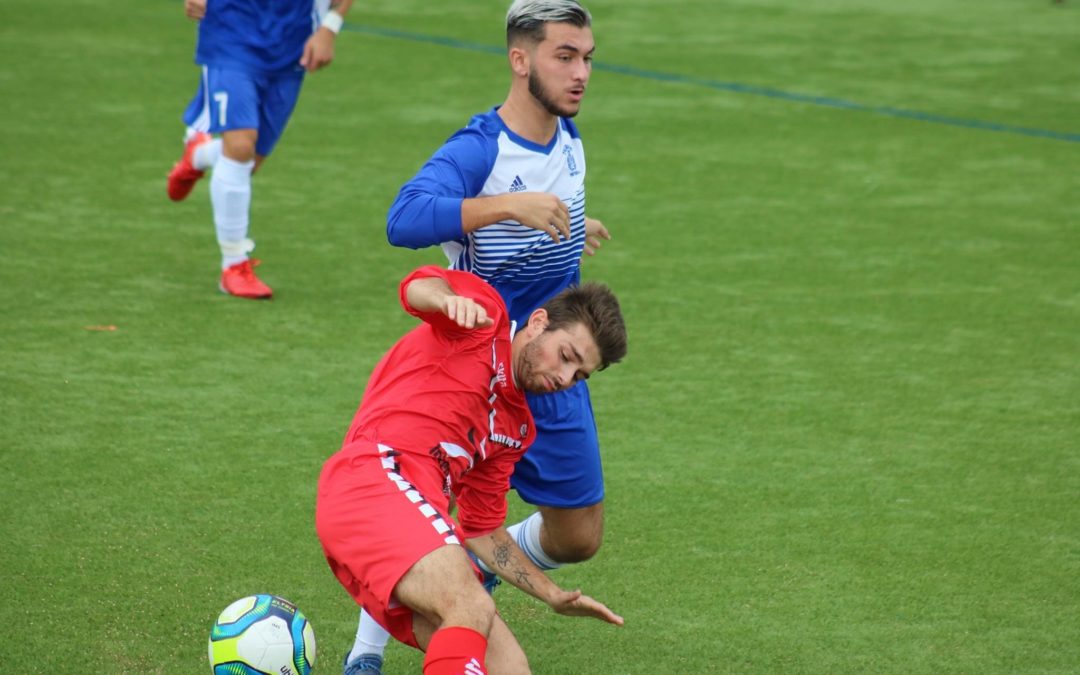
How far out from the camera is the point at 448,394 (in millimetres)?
3697

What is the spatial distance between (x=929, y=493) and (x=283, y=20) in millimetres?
3961

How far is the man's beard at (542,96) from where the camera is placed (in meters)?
4.11

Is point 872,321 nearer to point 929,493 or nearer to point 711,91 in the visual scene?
point 929,493

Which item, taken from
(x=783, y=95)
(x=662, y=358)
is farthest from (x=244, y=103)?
(x=783, y=95)

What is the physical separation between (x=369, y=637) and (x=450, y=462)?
23.9 inches

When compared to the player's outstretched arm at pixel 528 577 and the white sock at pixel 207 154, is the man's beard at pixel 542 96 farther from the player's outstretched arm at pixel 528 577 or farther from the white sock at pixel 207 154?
the white sock at pixel 207 154

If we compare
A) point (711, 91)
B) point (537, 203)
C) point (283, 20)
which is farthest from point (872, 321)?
point (711, 91)

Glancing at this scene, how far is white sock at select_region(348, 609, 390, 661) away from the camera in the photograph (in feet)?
13.1

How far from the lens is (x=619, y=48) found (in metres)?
13.4

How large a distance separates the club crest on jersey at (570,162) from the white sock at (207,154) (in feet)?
12.3

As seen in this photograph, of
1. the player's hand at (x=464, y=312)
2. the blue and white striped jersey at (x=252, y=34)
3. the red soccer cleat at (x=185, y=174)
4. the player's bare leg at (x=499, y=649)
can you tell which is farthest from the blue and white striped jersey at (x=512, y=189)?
the red soccer cleat at (x=185, y=174)

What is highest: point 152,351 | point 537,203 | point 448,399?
point 537,203

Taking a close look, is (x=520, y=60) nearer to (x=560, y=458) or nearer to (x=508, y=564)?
(x=560, y=458)

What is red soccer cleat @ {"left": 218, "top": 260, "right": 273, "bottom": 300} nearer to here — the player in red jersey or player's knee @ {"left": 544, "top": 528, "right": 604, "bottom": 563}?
player's knee @ {"left": 544, "top": 528, "right": 604, "bottom": 563}
